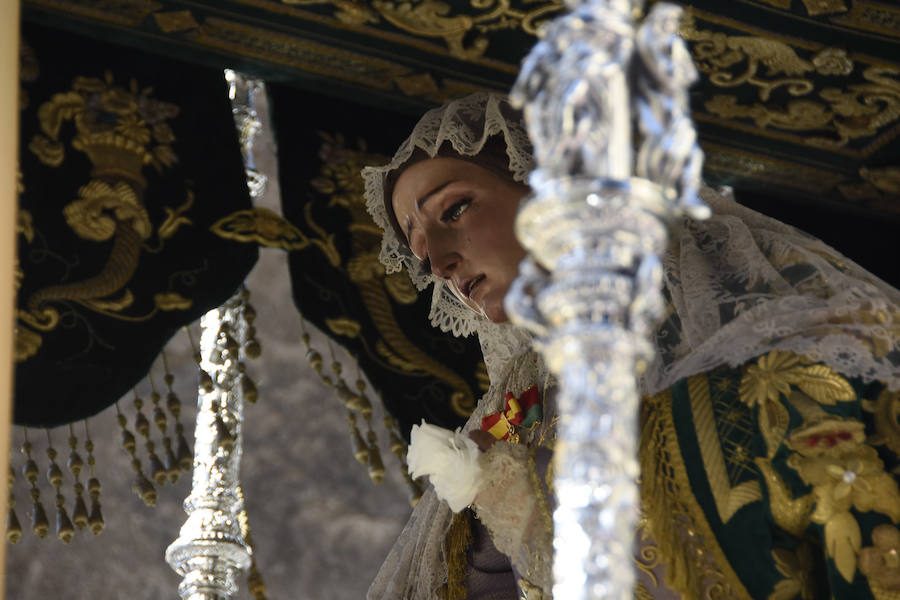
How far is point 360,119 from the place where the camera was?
3400 millimetres

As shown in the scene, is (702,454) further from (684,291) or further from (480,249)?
(480,249)

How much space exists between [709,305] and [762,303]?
10cm

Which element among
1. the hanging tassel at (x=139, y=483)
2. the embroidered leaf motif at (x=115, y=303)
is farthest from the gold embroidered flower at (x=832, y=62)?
the hanging tassel at (x=139, y=483)

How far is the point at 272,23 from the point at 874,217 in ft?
5.29

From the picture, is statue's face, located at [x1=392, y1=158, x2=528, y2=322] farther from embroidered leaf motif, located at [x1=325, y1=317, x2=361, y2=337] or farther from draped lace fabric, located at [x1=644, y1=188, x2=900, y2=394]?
embroidered leaf motif, located at [x1=325, y1=317, x2=361, y2=337]

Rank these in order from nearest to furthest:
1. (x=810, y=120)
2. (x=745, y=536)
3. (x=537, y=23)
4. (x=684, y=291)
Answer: (x=745, y=536), (x=684, y=291), (x=537, y=23), (x=810, y=120)

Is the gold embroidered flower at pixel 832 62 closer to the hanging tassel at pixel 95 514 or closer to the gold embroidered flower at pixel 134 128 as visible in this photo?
the gold embroidered flower at pixel 134 128

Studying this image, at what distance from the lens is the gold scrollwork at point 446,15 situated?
9.75 ft

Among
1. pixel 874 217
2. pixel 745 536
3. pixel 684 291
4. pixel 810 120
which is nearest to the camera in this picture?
pixel 745 536

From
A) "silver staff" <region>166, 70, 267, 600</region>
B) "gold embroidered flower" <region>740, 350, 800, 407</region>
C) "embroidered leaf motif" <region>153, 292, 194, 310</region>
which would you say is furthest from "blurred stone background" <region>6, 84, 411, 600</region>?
"gold embroidered flower" <region>740, 350, 800, 407</region>

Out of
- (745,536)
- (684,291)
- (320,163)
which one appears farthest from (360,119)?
(745,536)

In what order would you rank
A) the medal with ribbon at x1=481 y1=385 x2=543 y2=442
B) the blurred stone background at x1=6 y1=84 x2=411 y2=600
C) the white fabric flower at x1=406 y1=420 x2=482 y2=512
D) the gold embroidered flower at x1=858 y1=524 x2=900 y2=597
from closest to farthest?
the gold embroidered flower at x1=858 y1=524 x2=900 y2=597, the white fabric flower at x1=406 y1=420 x2=482 y2=512, the medal with ribbon at x1=481 y1=385 x2=543 y2=442, the blurred stone background at x1=6 y1=84 x2=411 y2=600

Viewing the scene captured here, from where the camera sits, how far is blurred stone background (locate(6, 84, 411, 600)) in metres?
4.81

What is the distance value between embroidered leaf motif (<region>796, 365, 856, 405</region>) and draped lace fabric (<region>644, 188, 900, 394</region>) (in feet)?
0.12
